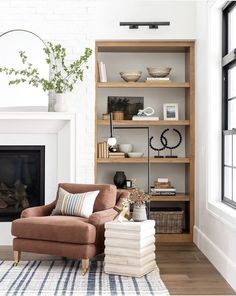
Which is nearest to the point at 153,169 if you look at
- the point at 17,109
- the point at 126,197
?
the point at 126,197

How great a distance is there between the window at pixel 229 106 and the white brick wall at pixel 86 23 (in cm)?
91

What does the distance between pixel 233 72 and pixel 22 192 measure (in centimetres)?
283

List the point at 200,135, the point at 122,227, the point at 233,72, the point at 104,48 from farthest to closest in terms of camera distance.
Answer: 1. the point at 104,48
2. the point at 200,135
3. the point at 233,72
4. the point at 122,227

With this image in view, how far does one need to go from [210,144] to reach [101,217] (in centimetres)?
141

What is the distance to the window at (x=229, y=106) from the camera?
202 inches

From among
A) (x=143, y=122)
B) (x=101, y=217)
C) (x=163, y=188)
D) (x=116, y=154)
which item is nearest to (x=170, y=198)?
(x=163, y=188)

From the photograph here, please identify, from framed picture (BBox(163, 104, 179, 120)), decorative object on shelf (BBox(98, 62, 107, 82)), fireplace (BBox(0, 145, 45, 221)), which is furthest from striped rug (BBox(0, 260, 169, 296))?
decorative object on shelf (BBox(98, 62, 107, 82))

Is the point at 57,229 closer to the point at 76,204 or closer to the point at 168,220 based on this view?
the point at 76,204

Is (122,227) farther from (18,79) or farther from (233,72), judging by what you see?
→ (18,79)

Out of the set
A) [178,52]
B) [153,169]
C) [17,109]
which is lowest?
[153,169]

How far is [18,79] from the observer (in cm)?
618

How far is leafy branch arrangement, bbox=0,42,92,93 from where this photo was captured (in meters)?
6.14

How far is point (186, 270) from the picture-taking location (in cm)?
495

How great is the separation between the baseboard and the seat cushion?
115cm
